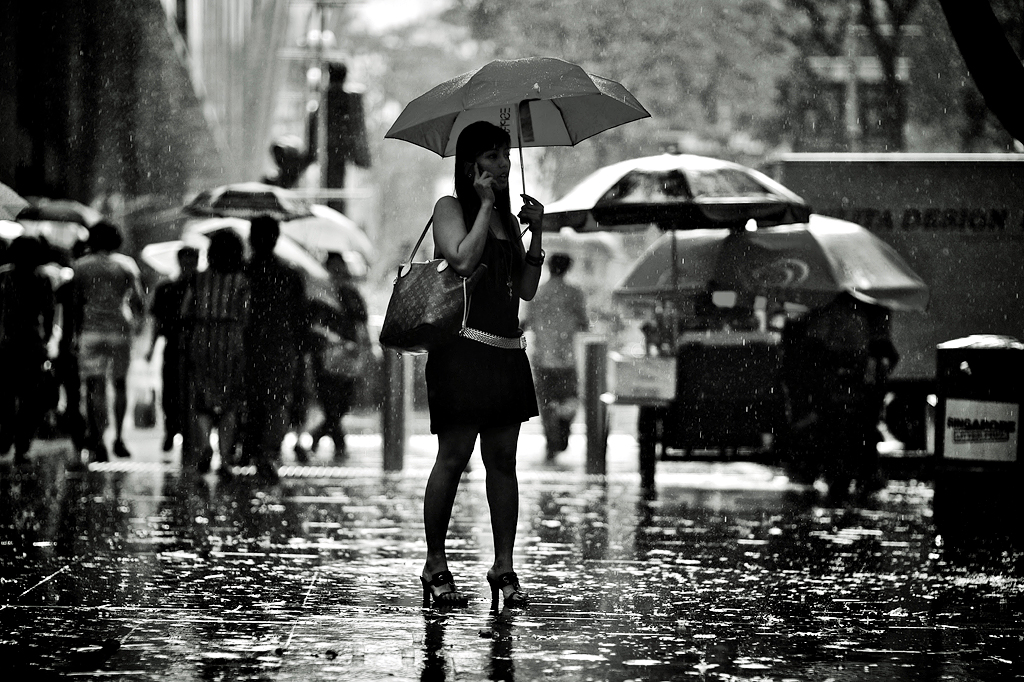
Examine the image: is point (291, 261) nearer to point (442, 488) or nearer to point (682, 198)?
point (682, 198)

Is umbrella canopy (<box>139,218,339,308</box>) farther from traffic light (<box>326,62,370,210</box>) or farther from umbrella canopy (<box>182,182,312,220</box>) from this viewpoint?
traffic light (<box>326,62,370,210</box>)

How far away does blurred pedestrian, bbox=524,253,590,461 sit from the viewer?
14.7m

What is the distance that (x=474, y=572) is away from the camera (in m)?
6.99

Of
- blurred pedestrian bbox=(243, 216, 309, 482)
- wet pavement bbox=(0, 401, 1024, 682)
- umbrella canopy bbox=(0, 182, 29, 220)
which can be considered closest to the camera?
wet pavement bbox=(0, 401, 1024, 682)

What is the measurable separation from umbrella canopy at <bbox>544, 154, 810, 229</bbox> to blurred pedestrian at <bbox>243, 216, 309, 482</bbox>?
79.4 inches

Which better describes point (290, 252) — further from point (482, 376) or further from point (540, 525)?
point (482, 376)

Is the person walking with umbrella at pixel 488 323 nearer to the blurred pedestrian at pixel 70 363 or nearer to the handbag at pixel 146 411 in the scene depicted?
the blurred pedestrian at pixel 70 363

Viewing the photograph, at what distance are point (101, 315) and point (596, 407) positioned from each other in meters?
3.97

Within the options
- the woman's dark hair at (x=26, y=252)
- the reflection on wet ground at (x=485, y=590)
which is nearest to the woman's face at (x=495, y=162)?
the reflection on wet ground at (x=485, y=590)

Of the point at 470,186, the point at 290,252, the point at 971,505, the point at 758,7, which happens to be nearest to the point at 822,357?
the point at 971,505

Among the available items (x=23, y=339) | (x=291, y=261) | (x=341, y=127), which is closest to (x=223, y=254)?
(x=291, y=261)

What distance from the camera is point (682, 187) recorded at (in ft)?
38.4

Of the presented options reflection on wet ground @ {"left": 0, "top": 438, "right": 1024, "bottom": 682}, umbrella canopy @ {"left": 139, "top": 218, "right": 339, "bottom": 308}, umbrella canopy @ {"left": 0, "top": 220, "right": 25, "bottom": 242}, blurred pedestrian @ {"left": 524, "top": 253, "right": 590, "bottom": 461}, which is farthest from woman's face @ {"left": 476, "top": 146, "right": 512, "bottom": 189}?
blurred pedestrian @ {"left": 524, "top": 253, "right": 590, "bottom": 461}

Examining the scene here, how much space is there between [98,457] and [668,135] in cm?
1798
